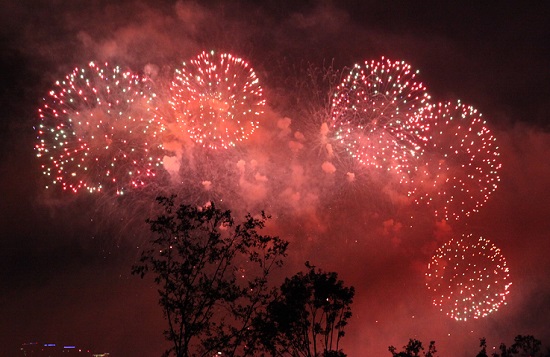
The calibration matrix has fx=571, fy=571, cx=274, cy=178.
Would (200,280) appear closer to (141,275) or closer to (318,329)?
(141,275)

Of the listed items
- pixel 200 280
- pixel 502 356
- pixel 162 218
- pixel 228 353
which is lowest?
pixel 228 353

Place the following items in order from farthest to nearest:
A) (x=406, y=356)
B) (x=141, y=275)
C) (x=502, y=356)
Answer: (x=502, y=356), (x=406, y=356), (x=141, y=275)

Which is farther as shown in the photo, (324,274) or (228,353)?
(324,274)

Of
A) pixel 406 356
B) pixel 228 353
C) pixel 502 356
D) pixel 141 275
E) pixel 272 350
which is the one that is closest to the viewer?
pixel 141 275

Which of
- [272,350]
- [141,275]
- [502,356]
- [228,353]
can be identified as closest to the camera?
[141,275]

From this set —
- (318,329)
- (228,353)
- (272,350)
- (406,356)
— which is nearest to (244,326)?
(228,353)

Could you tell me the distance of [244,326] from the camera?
2019 cm

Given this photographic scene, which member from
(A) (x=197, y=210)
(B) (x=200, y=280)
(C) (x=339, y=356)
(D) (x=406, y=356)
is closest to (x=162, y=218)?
(A) (x=197, y=210)

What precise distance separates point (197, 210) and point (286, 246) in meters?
3.69

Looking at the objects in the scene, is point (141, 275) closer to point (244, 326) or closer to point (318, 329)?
point (244, 326)

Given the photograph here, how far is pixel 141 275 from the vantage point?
59.1 ft

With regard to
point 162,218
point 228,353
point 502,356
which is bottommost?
point 228,353

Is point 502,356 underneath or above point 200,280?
above

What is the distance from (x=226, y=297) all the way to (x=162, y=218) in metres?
3.39
